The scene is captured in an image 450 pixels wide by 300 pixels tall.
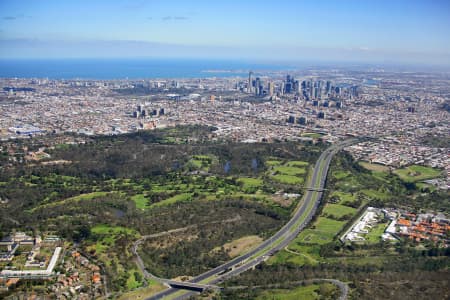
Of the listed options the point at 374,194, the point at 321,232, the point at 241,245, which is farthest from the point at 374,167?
the point at 241,245

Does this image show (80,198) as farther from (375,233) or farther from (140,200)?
(375,233)

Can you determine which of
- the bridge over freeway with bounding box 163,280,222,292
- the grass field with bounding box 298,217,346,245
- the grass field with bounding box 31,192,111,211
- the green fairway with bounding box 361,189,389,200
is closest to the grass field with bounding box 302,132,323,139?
the green fairway with bounding box 361,189,389,200

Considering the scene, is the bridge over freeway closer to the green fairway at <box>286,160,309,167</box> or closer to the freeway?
the freeway

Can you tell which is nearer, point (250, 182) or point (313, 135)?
point (250, 182)

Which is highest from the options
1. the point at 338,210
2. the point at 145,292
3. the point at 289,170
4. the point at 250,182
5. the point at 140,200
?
the point at 289,170

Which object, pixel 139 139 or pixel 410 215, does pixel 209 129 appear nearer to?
pixel 139 139

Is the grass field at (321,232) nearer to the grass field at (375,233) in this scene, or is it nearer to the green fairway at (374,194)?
the grass field at (375,233)
